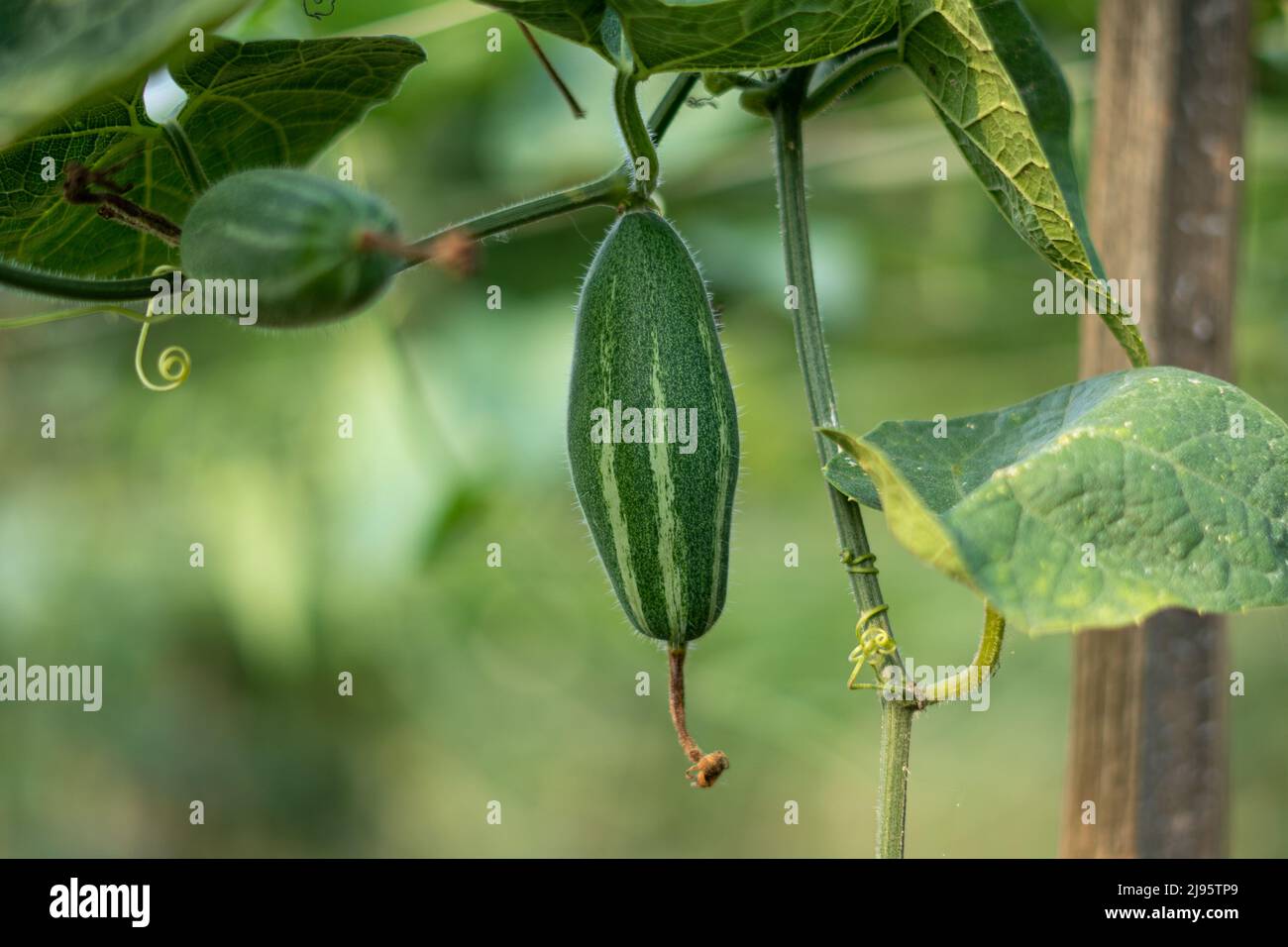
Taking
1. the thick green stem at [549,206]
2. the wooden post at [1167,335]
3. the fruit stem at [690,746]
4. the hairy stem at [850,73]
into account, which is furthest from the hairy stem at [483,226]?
the wooden post at [1167,335]

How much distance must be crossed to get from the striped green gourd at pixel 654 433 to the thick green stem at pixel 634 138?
2cm

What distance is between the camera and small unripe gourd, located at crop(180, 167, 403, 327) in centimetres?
46

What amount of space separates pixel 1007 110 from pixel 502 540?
1755 millimetres

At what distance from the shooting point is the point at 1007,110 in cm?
57

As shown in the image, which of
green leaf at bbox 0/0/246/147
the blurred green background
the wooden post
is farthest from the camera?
the blurred green background

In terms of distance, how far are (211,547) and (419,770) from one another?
1402 mm

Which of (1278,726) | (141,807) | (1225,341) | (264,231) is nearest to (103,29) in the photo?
(264,231)

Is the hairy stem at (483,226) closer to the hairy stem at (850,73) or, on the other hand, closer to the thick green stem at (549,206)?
the thick green stem at (549,206)

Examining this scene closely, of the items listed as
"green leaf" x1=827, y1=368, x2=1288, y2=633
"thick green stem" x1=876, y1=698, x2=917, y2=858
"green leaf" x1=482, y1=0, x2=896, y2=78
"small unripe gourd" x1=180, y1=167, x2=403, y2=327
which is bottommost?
"thick green stem" x1=876, y1=698, x2=917, y2=858

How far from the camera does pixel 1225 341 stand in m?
0.94

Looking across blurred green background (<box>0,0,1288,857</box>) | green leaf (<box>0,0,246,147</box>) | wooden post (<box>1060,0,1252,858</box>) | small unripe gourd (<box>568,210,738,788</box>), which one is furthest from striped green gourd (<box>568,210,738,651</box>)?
blurred green background (<box>0,0,1288,857</box>)

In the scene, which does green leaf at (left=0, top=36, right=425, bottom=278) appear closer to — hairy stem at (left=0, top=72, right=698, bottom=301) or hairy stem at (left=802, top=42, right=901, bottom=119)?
hairy stem at (left=0, top=72, right=698, bottom=301)

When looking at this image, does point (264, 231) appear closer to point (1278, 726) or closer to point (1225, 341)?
point (1225, 341)

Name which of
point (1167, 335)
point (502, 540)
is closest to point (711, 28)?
point (1167, 335)
